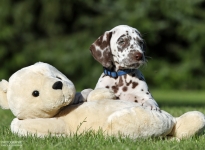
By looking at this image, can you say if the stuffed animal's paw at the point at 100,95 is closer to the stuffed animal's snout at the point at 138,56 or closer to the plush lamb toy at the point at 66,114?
the plush lamb toy at the point at 66,114

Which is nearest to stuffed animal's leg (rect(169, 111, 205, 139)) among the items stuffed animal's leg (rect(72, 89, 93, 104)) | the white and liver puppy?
the white and liver puppy

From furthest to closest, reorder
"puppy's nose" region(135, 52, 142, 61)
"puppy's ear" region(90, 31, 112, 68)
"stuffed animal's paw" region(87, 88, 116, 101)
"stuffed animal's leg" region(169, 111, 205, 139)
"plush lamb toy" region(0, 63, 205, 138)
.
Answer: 1. "puppy's ear" region(90, 31, 112, 68)
2. "puppy's nose" region(135, 52, 142, 61)
3. "stuffed animal's paw" region(87, 88, 116, 101)
4. "stuffed animal's leg" region(169, 111, 205, 139)
5. "plush lamb toy" region(0, 63, 205, 138)

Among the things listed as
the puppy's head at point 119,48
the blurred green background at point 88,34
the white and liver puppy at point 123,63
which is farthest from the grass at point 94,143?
the blurred green background at point 88,34

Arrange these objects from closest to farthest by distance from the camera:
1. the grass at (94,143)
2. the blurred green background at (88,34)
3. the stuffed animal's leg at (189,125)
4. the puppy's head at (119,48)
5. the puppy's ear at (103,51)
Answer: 1. the grass at (94,143)
2. the stuffed animal's leg at (189,125)
3. the puppy's head at (119,48)
4. the puppy's ear at (103,51)
5. the blurred green background at (88,34)

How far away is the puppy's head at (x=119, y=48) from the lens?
18.7ft

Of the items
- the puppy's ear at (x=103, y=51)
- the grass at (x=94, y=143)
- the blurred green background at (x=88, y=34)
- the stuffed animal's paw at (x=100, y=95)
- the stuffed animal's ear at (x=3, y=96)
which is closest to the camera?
A: the grass at (x=94, y=143)

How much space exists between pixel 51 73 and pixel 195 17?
17001 millimetres

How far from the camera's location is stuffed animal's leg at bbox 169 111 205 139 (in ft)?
15.5

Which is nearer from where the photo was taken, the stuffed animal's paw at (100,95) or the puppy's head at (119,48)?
the stuffed animal's paw at (100,95)

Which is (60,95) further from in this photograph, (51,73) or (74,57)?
(74,57)

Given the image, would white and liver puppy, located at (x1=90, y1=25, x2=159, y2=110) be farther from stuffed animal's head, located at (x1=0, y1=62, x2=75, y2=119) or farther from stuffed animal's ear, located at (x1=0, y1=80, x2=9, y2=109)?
stuffed animal's ear, located at (x1=0, y1=80, x2=9, y2=109)

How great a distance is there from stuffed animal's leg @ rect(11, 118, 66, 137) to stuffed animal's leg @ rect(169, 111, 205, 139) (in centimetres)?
104

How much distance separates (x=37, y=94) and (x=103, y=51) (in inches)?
57.4

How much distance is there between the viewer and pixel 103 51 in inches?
232
